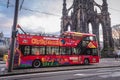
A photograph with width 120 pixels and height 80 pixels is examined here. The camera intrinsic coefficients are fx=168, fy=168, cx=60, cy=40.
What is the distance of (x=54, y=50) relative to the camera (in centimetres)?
1984

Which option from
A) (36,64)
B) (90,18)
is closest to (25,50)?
(36,64)

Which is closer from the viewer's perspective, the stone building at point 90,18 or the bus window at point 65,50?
the bus window at point 65,50

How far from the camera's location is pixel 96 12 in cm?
5675

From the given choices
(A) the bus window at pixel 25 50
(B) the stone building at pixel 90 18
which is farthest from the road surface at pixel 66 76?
(B) the stone building at pixel 90 18

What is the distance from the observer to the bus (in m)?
17.4

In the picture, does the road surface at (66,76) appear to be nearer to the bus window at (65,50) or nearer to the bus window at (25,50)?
the bus window at (25,50)

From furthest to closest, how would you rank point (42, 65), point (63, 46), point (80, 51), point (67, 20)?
point (67, 20) < point (80, 51) < point (63, 46) < point (42, 65)

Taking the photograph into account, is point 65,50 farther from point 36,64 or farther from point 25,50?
point 25,50

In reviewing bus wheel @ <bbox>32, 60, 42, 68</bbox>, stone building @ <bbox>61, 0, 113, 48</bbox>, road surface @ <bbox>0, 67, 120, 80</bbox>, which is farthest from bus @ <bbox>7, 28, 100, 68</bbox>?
stone building @ <bbox>61, 0, 113, 48</bbox>

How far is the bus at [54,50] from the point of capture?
17438 millimetres

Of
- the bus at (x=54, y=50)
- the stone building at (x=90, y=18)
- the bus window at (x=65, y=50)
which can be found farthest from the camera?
the stone building at (x=90, y=18)

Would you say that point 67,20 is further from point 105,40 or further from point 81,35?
point 81,35

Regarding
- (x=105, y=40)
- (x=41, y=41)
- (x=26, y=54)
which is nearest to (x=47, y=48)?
(x=41, y=41)

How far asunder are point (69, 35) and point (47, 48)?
406 cm
